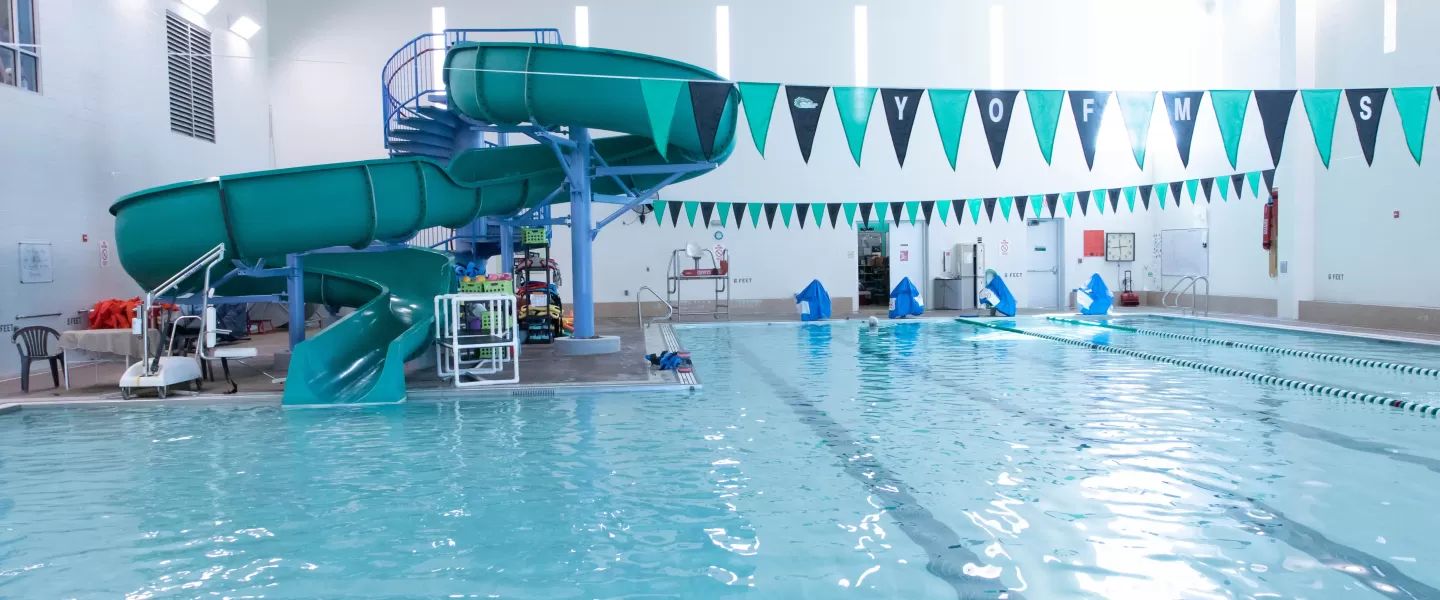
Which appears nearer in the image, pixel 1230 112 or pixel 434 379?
pixel 1230 112

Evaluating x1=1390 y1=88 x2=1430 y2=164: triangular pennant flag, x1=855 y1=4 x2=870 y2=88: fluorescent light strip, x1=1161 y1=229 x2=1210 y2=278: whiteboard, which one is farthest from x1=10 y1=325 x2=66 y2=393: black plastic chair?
x1=1161 y1=229 x2=1210 y2=278: whiteboard

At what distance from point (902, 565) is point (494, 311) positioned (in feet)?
19.2

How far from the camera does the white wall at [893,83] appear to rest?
52.1ft

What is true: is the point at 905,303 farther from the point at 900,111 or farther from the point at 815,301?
the point at 900,111

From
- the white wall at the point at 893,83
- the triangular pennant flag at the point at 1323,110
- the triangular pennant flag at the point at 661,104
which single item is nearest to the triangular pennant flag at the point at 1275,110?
the triangular pennant flag at the point at 1323,110

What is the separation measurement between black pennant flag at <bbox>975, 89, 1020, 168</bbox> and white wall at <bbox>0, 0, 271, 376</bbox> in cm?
814

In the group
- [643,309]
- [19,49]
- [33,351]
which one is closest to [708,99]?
[33,351]

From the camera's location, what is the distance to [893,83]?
17.6m

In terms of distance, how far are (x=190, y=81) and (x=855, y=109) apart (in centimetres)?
1079

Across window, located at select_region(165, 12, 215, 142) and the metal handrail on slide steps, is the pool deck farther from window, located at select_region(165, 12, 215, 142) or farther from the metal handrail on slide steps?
window, located at select_region(165, 12, 215, 142)

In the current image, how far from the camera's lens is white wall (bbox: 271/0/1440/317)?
15.9 m

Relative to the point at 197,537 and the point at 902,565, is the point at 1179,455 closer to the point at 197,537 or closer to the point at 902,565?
the point at 902,565

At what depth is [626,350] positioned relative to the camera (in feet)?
34.2

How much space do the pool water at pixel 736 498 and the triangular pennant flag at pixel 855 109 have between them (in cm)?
263
